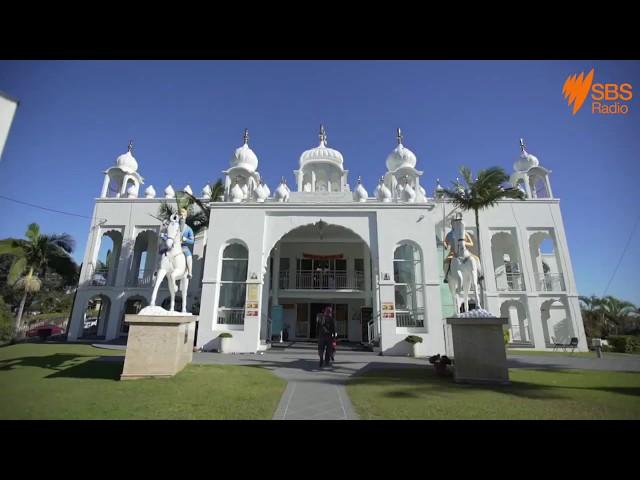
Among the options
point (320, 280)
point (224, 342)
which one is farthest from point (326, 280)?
point (224, 342)

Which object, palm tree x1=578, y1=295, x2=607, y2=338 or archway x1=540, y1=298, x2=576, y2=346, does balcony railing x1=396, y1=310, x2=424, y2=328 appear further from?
palm tree x1=578, y1=295, x2=607, y2=338

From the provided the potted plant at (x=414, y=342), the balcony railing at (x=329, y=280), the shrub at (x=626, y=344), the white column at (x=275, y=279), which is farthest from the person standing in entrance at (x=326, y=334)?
the shrub at (x=626, y=344)

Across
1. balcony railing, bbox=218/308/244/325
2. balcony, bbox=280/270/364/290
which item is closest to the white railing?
balcony, bbox=280/270/364/290

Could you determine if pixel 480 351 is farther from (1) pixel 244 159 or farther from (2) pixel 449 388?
(1) pixel 244 159

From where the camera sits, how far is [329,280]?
19594mm

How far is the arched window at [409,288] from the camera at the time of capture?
14.2m

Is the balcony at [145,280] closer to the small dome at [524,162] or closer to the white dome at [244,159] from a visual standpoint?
the white dome at [244,159]

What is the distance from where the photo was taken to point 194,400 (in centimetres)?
497

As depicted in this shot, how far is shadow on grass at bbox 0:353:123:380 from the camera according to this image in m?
6.93

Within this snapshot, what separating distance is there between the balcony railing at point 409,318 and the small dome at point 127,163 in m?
23.0

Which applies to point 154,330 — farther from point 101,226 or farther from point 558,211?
point 558,211

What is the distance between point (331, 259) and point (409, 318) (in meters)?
7.80

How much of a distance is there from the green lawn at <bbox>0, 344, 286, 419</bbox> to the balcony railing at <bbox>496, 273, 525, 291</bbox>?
18.7m
